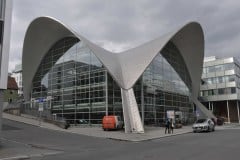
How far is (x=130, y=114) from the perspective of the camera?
101ft

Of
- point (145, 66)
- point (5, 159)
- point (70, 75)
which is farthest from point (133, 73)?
point (5, 159)

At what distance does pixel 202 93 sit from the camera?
6875 cm

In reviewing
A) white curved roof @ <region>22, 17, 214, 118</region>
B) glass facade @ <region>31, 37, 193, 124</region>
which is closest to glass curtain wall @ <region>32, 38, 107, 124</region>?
glass facade @ <region>31, 37, 193, 124</region>

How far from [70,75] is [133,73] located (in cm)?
923

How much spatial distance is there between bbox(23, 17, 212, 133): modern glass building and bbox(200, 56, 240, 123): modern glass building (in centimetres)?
1662

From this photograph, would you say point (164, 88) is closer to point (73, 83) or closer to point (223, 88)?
point (73, 83)

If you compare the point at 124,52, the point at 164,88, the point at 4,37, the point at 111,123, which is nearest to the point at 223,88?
the point at 164,88

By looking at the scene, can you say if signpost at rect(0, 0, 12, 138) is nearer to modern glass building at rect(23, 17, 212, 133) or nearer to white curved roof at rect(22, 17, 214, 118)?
modern glass building at rect(23, 17, 212, 133)

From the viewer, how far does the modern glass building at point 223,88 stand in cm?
6362

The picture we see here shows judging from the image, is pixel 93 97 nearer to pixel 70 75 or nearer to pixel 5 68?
pixel 70 75

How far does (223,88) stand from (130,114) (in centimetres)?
4020

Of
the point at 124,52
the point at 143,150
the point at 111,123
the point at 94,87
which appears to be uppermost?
the point at 124,52

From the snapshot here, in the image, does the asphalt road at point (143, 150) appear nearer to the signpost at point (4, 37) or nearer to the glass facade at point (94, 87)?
the signpost at point (4, 37)

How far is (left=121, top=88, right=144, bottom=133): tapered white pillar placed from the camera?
29031mm
